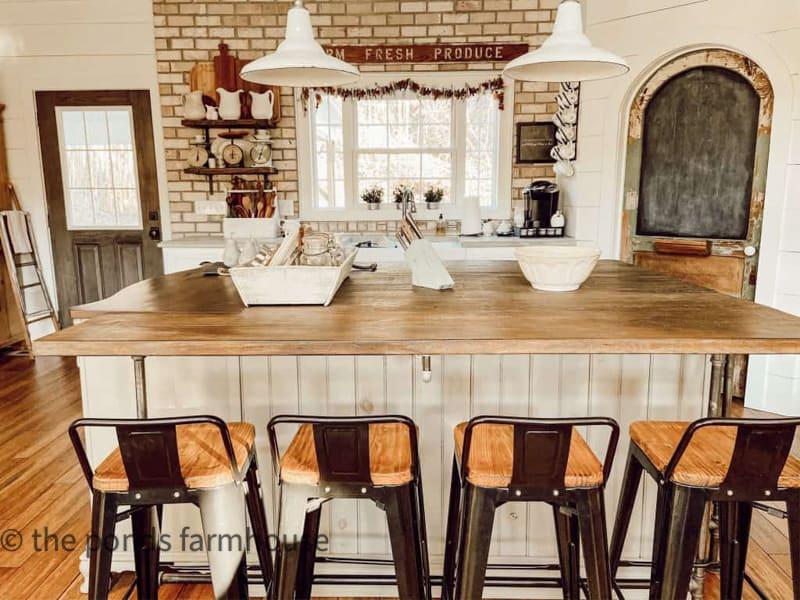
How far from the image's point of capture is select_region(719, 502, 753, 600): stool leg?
1.71 metres

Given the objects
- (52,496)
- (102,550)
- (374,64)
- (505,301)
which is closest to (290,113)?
(374,64)

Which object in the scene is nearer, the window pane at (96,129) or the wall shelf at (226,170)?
the wall shelf at (226,170)

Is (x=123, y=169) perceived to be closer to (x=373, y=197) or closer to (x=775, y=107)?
(x=373, y=197)

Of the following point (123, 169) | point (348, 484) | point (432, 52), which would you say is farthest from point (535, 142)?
point (348, 484)

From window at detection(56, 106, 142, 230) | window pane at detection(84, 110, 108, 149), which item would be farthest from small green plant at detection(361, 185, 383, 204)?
window pane at detection(84, 110, 108, 149)

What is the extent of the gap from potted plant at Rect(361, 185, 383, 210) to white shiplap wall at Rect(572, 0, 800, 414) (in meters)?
1.75

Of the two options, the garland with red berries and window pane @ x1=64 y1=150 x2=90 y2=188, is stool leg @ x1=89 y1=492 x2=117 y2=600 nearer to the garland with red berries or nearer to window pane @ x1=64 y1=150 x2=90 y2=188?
the garland with red berries

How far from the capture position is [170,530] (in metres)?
2.06

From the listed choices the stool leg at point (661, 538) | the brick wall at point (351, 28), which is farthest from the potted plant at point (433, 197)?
the stool leg at point (661, 538)

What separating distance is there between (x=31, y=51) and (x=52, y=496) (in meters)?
3.89

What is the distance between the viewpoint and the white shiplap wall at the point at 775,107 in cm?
328

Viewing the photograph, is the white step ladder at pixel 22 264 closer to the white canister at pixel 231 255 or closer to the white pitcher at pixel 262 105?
the white pitcher at pixel 262 105

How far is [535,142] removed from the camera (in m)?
4.87

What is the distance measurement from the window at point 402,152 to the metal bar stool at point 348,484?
3813mm
